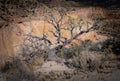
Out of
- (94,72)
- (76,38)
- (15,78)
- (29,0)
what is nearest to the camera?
(15,78)

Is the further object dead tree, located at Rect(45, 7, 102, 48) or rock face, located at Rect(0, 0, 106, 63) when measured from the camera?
dead tree, located at Rect(45, 7, 102, 48)

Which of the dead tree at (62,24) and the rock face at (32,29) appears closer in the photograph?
the rock face at (32,29)

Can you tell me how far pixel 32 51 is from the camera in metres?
12.4

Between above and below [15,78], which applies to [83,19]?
above

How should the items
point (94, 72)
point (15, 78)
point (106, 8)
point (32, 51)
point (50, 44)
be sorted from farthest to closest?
1. point (106, 8)
2. point (50, 44)
3. point (32, 51)
4. point (94, 72)
5. point (15, 78)

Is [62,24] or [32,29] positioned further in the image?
[62,24]

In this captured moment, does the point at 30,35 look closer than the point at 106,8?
Yes

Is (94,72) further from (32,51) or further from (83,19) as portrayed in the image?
(83,19)

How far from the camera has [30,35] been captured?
1307cm

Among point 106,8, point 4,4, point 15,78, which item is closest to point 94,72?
point 15,78

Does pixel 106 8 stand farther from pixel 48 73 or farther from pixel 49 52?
pixel 48 73

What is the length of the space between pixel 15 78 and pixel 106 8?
453 inches

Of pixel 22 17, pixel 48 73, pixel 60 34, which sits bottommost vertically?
pixel 48 73

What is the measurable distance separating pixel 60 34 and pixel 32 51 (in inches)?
84.3
